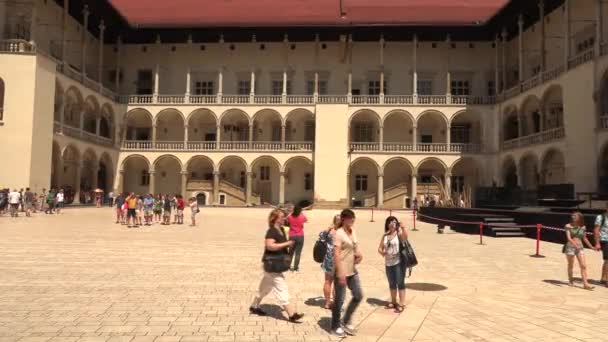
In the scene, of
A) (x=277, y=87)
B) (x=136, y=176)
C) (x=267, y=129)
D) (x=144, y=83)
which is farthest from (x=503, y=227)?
(x=144, y=83)

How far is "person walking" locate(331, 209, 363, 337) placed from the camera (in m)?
5.30

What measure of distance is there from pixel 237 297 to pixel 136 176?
3735 cm

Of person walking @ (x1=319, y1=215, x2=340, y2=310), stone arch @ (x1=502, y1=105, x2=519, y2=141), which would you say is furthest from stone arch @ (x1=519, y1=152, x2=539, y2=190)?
person walking @ (x1=319, y1=215, x2=340, y2=310)

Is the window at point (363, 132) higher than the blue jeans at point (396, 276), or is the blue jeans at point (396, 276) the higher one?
the window at point (363, 132)

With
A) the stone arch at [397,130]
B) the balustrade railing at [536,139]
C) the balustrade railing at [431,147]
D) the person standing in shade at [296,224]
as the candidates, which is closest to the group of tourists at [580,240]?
the person standing in shade at [296,224]

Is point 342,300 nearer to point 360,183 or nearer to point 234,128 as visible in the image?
point 360,183

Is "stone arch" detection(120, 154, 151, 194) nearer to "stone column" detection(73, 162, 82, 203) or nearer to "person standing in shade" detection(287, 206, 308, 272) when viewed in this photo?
"stone column" detection(73, 162, 82, 203)

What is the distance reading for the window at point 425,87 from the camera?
40.8 metres

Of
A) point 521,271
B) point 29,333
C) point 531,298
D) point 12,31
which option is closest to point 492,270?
point 521,271

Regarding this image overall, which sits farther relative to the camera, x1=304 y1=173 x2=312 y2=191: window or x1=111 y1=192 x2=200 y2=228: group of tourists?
x1=304 y1=173 x2=312 y2=191: window

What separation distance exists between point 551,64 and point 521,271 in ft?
90.7

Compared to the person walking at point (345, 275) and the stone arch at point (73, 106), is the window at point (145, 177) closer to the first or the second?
the stone arch at point (73, 106)

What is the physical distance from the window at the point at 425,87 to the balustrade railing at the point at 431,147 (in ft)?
16.1

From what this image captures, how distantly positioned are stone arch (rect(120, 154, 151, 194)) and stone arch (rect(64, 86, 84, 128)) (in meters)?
6.34
